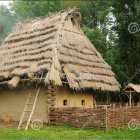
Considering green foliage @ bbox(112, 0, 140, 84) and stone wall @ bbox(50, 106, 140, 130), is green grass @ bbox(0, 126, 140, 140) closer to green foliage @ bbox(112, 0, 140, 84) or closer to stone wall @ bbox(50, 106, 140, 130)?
stone wall @ bbox(50, 106, 140, 130)

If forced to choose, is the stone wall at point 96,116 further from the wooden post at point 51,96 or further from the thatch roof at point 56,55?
the thatch roof at point 56,55

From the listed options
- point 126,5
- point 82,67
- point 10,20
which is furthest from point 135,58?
point 10,20

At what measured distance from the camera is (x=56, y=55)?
2381cm

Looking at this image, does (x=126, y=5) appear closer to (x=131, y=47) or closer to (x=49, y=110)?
(x=131, y=47)

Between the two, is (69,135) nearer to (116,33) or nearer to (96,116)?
(96,116)

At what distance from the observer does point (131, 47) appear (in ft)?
109

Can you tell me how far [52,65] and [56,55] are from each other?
3.65 feet

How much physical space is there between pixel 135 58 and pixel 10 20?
23283 mm

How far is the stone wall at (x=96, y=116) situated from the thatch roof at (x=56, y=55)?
1.94 metres

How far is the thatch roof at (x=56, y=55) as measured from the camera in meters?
23.7

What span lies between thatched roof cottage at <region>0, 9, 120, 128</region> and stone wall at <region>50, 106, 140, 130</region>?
1.66 m

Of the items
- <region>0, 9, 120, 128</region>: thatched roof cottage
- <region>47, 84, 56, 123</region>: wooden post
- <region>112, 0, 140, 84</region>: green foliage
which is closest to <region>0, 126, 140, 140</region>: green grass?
<region>47, 84, 56, 123</region>: wooden post

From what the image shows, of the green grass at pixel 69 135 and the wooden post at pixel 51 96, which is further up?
the wooden post at pixel 51 96

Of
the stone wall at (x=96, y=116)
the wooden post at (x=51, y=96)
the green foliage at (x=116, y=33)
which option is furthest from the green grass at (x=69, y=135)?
the green foliage at (x=116, y=33)
